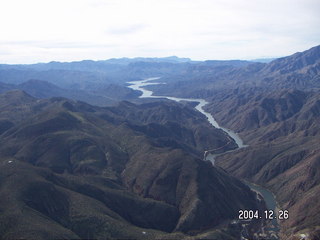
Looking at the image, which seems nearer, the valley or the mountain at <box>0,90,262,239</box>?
the mountain at <box>0,90,262,239</box>

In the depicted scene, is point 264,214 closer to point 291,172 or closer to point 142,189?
point 291,172

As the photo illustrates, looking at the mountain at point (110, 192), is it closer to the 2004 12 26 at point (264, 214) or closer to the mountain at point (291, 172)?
the 2004 12 26 at point (264, 214)

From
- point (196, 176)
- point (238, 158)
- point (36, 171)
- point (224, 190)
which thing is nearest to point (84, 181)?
point (36, 171)

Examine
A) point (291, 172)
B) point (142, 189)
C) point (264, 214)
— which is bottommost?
point (264, 214)

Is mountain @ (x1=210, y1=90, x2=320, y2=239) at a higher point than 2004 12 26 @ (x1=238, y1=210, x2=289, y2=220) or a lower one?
higher

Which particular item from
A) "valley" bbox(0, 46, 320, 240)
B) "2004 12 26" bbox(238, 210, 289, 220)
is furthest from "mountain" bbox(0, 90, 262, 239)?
"2004 12 26" bbox(238, 210, 289, 220)

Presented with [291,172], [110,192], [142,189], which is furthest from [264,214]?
[110,192]

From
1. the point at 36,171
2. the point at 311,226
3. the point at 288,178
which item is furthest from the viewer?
the point at 288,178

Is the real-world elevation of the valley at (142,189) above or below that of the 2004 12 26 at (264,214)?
above

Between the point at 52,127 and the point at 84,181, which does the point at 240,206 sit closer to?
the point at 84,181

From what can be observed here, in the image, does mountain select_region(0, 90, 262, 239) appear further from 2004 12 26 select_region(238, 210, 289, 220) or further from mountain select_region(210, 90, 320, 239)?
mountain select_region(210, 90, 320, 239)

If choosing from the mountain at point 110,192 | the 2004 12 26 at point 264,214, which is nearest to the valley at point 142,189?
the mountain at point 110,192
